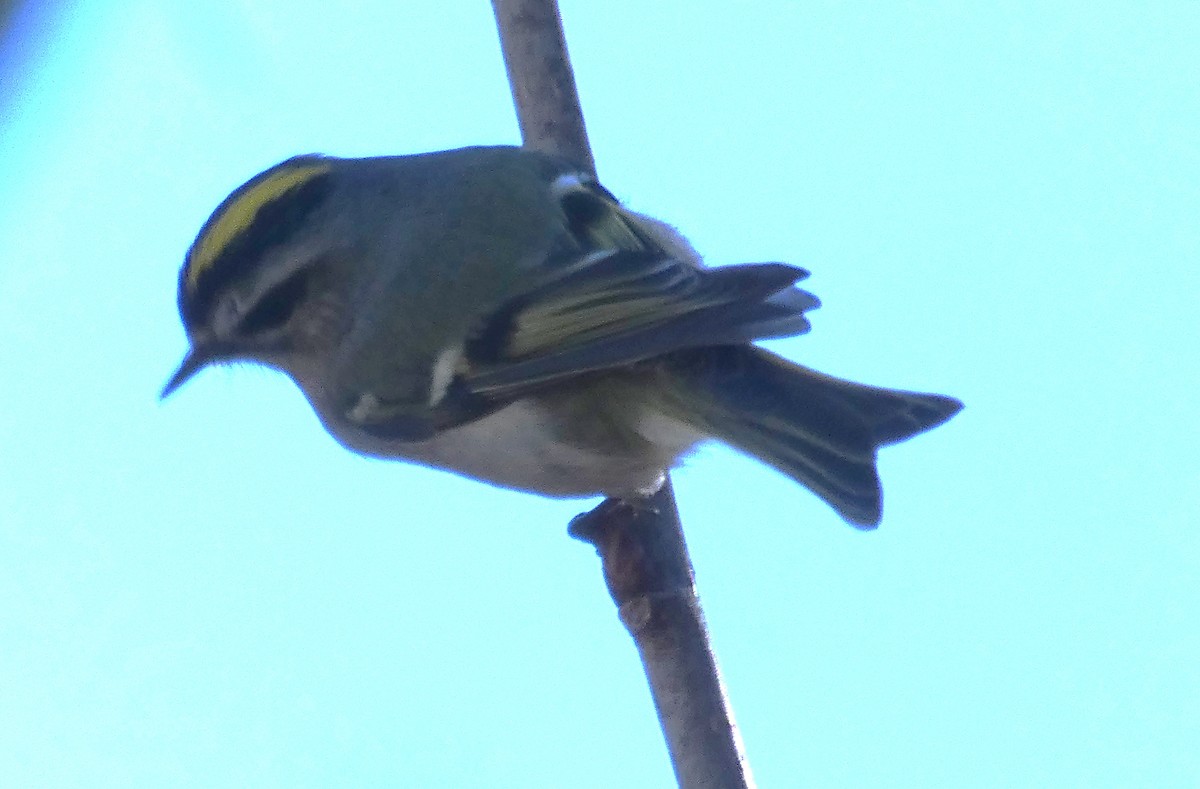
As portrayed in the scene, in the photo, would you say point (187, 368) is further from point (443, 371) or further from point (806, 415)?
point (806, 415)

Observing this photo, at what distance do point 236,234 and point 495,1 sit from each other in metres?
0.60

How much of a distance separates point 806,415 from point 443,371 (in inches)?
24.0

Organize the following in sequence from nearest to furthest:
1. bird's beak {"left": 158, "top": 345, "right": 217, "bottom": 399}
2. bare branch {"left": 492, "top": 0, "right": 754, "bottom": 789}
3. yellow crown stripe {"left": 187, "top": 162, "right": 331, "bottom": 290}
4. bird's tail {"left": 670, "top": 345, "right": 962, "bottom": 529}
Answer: bare branch {"left": 492, "top": 0, "right": 754, "bottom": 789} < bird's tail {"left": 670, "top": 345, "right": 962, "bottom": 529} < yellow crown stripe {"left": 187, "top": 162, "right": 331, "bottom": 290} < bird's beak {"left": 158, "top": 345, "right": 217, "bottom": 399}

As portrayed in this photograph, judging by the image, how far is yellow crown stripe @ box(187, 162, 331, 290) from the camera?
7.55 ft

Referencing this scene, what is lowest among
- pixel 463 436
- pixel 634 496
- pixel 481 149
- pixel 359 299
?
pixel 634 496

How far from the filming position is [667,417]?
2.10m

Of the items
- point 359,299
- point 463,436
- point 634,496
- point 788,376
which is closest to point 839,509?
point 788,376

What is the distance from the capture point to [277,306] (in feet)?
7.88

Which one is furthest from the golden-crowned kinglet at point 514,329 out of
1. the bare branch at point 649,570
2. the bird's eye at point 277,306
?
the bare branch at point 649,570

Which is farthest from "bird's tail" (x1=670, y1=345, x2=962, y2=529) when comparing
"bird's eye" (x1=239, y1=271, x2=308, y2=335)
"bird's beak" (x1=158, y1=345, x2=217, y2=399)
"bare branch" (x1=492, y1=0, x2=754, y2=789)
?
"bird's beak" (x1=158, y1=345, x2=217, y2=399)

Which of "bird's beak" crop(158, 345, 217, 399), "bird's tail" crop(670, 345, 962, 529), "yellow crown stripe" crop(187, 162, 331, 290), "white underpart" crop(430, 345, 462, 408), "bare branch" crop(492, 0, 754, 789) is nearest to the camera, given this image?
"bare branch" crop(492, 0, 754, 789)

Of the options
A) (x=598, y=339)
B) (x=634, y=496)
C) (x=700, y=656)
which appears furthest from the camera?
(x=634, y=496)

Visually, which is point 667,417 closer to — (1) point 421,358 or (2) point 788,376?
(2) point 788,376

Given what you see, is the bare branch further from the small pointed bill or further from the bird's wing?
the small pointed bill
